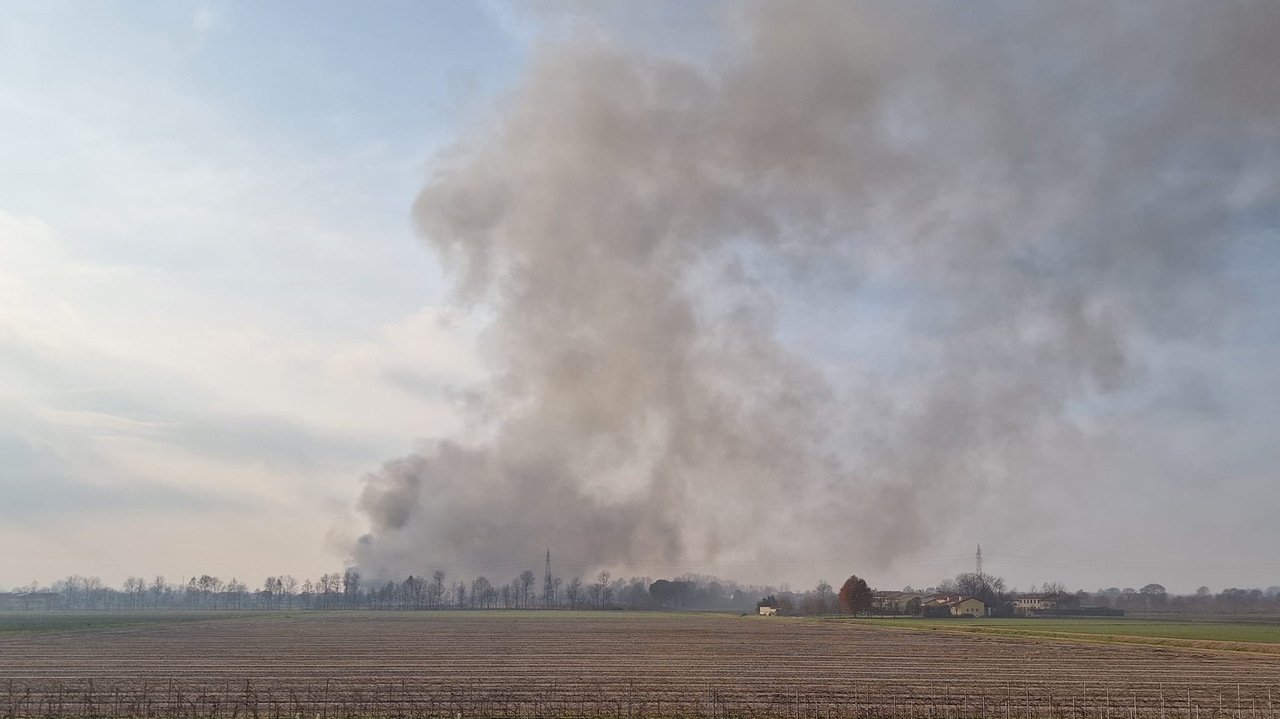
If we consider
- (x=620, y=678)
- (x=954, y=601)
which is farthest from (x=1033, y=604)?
(x=620, y=678)

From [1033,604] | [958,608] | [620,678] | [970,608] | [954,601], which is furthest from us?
[1033,604]

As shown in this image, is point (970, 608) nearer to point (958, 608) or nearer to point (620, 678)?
point (958, 608)

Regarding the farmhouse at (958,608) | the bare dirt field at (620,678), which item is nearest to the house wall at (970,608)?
the farmhouse at (958,608)

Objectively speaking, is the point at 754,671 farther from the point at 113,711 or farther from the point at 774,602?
the point at 774,602

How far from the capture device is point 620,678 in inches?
1757

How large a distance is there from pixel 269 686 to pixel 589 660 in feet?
65.6

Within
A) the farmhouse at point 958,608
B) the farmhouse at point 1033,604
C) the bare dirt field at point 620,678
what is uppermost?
the bare dirt field at point 620,678

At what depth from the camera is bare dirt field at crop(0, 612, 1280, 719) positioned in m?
34.8

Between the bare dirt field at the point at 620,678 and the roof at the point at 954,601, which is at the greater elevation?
the bare dirt field at the point at 620,678

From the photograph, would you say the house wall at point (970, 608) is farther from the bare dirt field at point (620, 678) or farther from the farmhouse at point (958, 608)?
the bare dirt field at point (620, 678)

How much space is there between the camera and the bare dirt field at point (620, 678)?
1372 inches

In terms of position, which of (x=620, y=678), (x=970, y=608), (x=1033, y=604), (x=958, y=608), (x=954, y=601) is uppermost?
(x=620, y=678)

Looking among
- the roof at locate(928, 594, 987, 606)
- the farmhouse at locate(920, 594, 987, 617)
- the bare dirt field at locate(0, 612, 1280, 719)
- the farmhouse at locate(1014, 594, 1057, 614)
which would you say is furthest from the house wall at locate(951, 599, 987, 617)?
the bare dirt field at locate(0, 612, 1280, 719)

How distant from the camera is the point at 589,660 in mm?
56156
